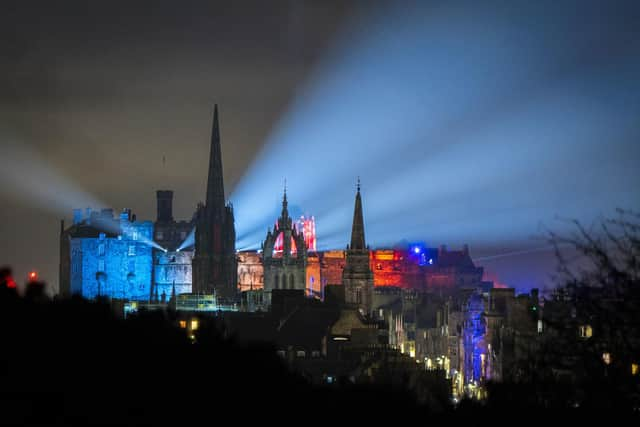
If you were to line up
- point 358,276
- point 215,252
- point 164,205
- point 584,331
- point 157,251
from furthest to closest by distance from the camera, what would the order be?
point 164,205 → point 157,251 → point 215,252 → point 358,276 → point 584,331

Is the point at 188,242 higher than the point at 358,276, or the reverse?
the point at 188,242

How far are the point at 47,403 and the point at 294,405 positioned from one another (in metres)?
10.6

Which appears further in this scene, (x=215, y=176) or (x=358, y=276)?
(x=215, y=176)

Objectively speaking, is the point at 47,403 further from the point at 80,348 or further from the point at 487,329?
the point at 487,329

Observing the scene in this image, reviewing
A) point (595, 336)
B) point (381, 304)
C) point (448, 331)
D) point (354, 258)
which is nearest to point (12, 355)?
point (595, 336)

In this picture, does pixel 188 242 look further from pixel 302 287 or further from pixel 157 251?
pixel 302 287

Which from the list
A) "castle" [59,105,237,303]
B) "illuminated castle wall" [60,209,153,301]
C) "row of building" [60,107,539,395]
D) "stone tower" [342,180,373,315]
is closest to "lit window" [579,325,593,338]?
"row of building" [60,107,539,395]

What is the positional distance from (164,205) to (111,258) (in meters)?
13.8

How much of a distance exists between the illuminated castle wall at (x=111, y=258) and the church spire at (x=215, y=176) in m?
13.2

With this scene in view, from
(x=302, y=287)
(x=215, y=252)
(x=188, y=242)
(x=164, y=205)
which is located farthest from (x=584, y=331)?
(x=164, y=205)

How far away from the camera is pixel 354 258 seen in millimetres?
148500

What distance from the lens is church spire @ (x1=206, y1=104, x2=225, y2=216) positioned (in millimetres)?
162725

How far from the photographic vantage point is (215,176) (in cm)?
16562

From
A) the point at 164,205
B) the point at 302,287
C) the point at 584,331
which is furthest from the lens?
the point at 164,205
